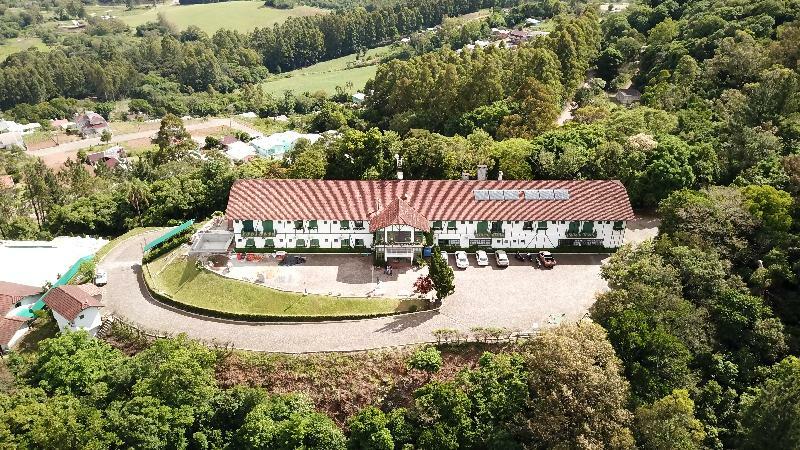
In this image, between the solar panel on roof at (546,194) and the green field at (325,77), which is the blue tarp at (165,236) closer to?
the solar panel on roof at (546,194)

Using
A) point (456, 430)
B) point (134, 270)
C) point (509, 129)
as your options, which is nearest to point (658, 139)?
point (509, 129)

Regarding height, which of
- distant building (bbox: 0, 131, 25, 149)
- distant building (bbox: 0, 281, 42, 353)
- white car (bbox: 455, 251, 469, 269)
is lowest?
distant building (bbox: 0, 281, 42, 353)

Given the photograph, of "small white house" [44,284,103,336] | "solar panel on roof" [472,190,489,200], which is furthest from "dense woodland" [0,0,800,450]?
"solar panel on roof" [472,190,489,200]

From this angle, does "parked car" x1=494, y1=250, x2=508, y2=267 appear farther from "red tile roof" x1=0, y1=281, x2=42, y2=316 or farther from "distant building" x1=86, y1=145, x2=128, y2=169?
"distant building" x1=86, y1=145, x2=128, y2=169

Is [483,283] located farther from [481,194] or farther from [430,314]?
[481,194]

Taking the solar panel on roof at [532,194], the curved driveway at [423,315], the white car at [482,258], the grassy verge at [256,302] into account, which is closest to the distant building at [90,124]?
the curved driveway at [423,315]
